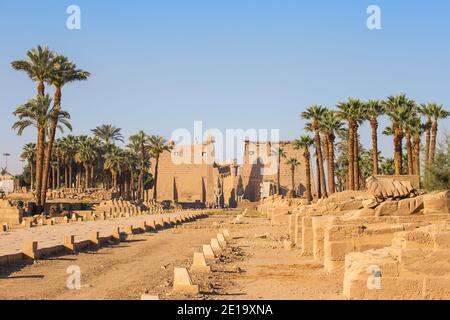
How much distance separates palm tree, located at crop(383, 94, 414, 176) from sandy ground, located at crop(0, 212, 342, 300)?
2734 cm

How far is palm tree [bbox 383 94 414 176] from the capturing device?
47.1 meters

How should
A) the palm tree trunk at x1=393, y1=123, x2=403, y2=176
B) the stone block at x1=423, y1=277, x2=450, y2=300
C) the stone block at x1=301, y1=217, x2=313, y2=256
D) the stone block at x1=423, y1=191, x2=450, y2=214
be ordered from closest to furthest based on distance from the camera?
1. the stone block at x1=423, y1=277, x2=450, y2=300
2. the stone block at x1=423, y1=191, x2=450, y2=214
3. the stone block at x1=301, y1=217, x2=313, y2=256
4. the palm tree trunk at x1=393, y1=123, x2=403, y2=176

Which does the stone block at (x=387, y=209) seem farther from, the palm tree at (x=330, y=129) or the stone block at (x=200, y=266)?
the palm tree at (x=330, y=129)

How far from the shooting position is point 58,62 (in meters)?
52.1

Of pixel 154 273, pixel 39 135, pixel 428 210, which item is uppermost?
pixel 39 135

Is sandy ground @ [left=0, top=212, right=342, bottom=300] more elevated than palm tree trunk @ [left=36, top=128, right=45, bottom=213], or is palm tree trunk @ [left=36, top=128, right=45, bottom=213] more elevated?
palm tree trunk @ [left=36, top=128, right=45, bottom=213]

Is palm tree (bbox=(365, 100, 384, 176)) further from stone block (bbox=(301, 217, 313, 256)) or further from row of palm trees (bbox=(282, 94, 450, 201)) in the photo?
stone block (bbox=(301, 217, 313, 256))

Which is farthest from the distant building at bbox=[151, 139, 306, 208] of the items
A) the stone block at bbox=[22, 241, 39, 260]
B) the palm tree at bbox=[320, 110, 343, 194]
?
the stone block at bbox=[22, 241, 39, 260]

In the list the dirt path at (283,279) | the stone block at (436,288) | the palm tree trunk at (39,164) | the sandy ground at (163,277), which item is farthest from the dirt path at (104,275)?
the palm tree trunk at (39,164)

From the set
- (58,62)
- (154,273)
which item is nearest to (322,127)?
(58,62)

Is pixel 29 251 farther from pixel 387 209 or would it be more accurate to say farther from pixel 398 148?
pixel 398 148

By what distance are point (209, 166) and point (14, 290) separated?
388 ft

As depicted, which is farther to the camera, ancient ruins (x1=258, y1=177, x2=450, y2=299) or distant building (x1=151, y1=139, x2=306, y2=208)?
distant building (x1=151, y1=139, x2=306, y2=208)
